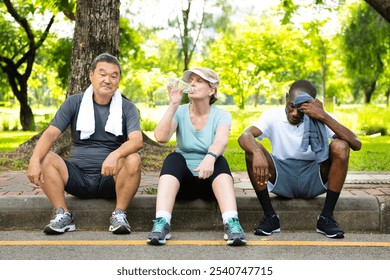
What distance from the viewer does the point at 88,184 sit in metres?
4.93

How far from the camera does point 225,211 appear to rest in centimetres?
448

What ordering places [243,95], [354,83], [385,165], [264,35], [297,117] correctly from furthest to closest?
[354,83], [243,95], [264,35], [385,165], [297,117]

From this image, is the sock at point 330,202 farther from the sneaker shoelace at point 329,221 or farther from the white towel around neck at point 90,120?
the white towel around neck at point 90,120

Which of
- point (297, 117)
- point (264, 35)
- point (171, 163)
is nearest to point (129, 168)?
point (171, 163)

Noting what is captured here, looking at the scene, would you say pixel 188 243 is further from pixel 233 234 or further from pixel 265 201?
pixel 265 201

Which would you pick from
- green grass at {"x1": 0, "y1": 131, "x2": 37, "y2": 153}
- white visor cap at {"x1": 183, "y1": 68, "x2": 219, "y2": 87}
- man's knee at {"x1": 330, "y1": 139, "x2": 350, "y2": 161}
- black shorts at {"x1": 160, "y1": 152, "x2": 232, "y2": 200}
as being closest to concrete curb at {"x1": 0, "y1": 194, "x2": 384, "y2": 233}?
black shorts at {"x1": 160, "y1": 152, "x2": 232, "y2": 200}

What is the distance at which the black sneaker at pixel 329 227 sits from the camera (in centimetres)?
465

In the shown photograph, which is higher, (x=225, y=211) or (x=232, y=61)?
(x=232, y=61)

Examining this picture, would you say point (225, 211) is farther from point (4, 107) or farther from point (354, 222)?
point (4, 107)

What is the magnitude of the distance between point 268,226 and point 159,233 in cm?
92

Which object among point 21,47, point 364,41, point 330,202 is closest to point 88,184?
point 330,202

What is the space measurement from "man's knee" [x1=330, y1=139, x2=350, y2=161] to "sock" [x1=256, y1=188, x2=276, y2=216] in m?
0.61

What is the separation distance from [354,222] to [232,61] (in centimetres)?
3585

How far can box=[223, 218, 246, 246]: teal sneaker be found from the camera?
436 centimetres
